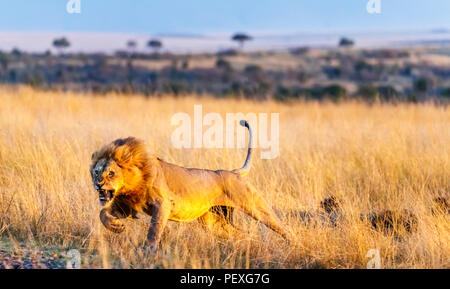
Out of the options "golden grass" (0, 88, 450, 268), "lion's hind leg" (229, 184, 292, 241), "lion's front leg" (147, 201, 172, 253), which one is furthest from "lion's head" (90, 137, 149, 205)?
"lion's hind leg" (229, 184, 292, 241)

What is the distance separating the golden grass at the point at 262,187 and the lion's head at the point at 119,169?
46 centimetres

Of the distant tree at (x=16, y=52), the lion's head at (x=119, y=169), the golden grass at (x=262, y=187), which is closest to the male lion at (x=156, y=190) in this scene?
the lion's head at (x=119, y=169)

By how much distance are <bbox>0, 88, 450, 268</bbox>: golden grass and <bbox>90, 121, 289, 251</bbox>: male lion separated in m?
0.23

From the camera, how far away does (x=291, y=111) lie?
15484 millimetres

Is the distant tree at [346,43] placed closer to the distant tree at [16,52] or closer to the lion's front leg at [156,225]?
the distant tree at [16,52]

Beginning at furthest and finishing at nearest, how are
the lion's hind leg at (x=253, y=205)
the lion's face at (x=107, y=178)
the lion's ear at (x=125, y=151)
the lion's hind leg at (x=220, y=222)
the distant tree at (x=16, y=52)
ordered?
the distant tree at (x=16, y=52)
the lion's hind leg at (x=220, y=222)
the lion's hind leg at (x=253, y=205)
the lion's ear at (x=125, y=151)
the lion's face at (x=107, y=178)

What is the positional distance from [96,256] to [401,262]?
2.34 meters

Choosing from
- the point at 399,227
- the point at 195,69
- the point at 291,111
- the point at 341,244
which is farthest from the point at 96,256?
the point at 195,69

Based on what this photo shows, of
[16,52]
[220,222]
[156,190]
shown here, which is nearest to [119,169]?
[156,190]

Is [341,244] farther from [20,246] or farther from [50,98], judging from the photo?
[50,98]

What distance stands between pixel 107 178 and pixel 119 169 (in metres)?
0.12

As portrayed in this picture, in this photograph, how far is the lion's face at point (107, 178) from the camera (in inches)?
173

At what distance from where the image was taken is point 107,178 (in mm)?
4402

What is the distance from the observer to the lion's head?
14.5ft
